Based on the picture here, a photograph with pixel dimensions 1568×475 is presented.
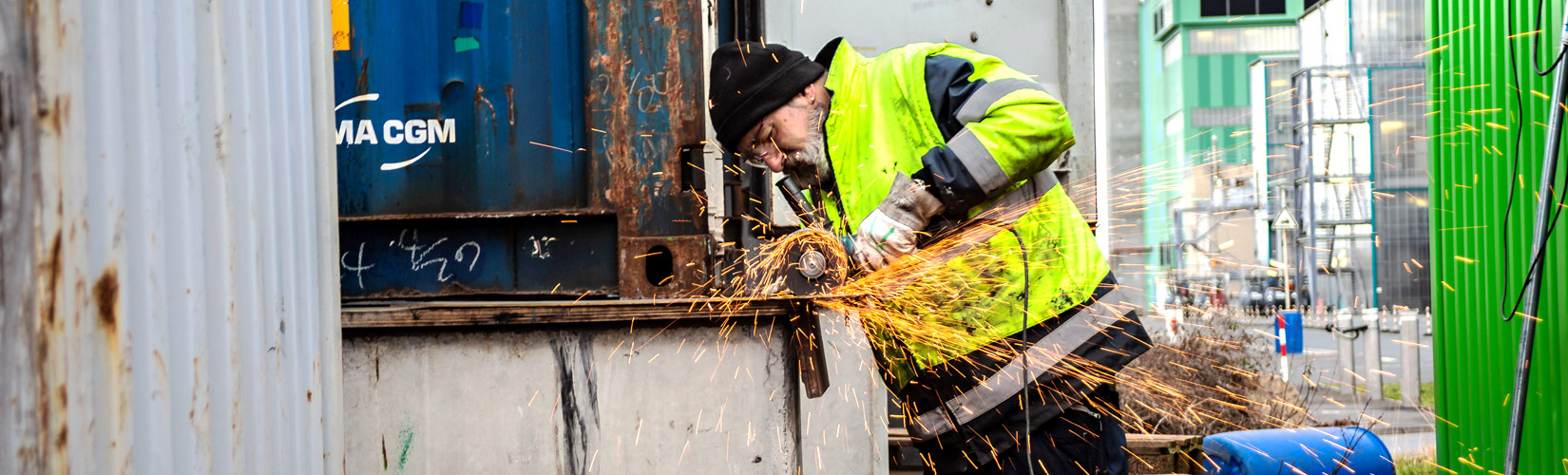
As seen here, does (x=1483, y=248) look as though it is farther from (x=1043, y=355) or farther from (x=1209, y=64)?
(x=1209, y=64)

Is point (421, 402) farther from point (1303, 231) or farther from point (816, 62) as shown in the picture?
point (1303, 231)

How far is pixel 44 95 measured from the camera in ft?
3.51

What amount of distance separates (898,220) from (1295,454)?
2510 mm

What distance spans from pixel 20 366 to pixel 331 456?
0.62 metres

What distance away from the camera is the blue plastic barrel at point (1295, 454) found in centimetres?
395

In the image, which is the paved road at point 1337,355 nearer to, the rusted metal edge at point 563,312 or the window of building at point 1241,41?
the rusted metal edge at point 563,312

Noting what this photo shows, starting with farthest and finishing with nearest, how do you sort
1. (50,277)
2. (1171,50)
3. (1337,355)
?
(1171,50) < (1337,355) < (50,277)

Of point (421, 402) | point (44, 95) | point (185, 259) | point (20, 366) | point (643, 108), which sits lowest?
point (421, 402)

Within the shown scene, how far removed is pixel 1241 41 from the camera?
3609 centimetres

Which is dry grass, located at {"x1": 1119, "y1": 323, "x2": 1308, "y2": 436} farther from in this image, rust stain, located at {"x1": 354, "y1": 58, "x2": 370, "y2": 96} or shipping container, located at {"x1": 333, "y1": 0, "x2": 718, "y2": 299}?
rust stain, located at {"x1": 354, "y1": 58, "x2": 370, "y2": 96}

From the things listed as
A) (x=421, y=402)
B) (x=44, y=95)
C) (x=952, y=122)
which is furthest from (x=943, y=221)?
(x=44, y=95)

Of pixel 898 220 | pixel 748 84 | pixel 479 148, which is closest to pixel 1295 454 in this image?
pixel 898 220

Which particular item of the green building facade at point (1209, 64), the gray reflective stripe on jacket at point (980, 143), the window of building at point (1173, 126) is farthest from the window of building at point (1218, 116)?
the gray reflective stripe on jacket at point (980, 143)

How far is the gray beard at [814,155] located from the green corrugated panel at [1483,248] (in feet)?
7.34
